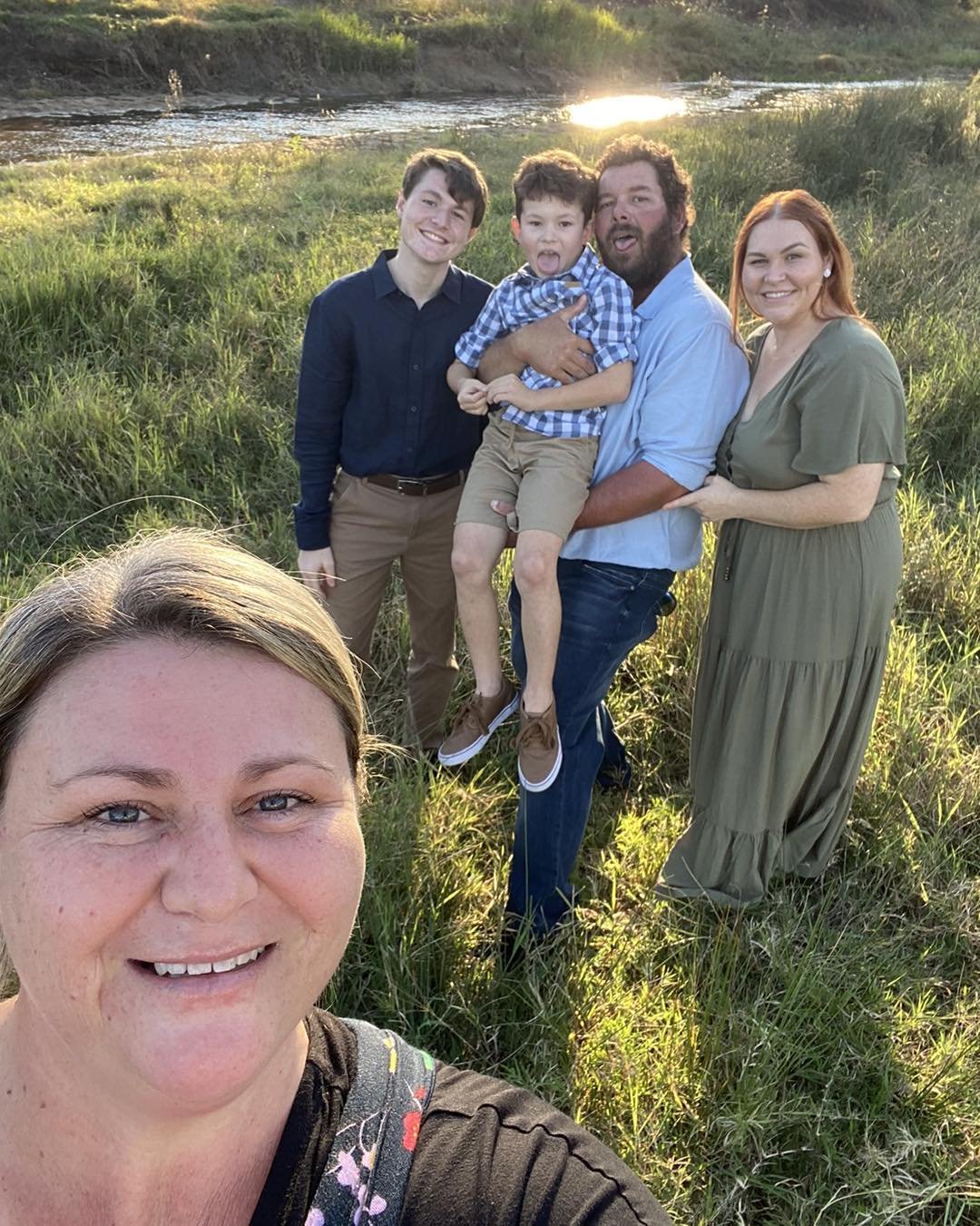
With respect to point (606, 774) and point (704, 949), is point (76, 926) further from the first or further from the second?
point (606, 774)

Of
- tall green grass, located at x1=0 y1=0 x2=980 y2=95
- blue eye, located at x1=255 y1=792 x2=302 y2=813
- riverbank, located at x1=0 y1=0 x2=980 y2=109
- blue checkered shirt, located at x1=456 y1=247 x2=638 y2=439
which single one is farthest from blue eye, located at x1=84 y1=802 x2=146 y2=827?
tall green grass, located at x1=0 y1=0 x2=980 y2=95

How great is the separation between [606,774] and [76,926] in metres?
2.38

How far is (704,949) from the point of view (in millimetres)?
2473

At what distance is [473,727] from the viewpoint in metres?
2.76

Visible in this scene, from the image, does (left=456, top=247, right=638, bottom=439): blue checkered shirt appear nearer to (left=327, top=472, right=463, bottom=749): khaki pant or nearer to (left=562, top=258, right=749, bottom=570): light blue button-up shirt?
(left=562, top=258, right=749, bottom=570): light blue button-up shirt

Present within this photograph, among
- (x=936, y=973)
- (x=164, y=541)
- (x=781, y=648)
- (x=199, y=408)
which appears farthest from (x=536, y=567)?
(x=199, y=408)

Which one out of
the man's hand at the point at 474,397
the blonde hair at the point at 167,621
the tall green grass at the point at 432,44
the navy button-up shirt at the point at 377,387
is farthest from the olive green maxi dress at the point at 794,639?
the tall green grass at the point at 432,44

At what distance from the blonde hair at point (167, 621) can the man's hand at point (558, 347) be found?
142cm

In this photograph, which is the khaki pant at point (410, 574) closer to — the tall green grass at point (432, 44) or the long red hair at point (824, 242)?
the long red hair at point (824, 242)

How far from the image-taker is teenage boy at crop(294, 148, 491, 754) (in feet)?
9.28

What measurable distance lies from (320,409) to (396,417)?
244 mm

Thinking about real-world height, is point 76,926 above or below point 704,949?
above

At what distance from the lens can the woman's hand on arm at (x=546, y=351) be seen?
2.49 m

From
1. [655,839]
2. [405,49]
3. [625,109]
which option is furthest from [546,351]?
[405,49]
